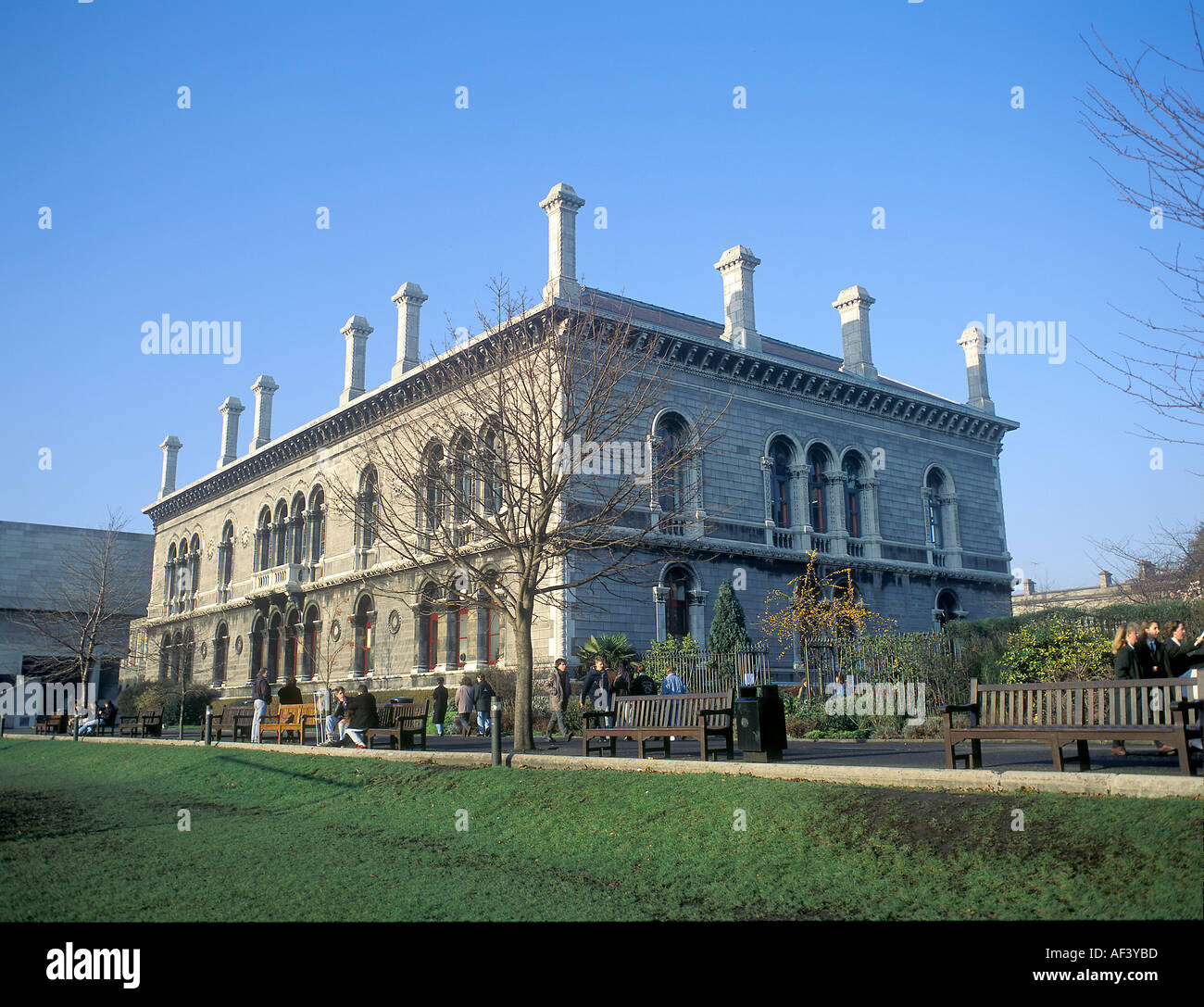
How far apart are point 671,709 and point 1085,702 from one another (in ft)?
18.3

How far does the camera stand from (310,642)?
1433 inches

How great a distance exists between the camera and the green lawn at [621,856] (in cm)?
→ 675

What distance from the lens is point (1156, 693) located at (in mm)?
8867

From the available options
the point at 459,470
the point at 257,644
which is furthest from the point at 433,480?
the point at 257,644

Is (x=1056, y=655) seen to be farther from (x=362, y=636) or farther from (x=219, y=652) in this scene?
(x=219, y=652)

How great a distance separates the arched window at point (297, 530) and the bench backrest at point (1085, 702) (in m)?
31.4

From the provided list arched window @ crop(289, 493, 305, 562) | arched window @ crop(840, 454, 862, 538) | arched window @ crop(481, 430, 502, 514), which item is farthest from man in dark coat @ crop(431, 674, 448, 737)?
arched window @ crop(840, 454, 862, 538)

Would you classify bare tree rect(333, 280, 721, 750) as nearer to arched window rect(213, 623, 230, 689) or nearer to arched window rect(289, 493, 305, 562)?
arched window rect(289, 493, 305, 562)

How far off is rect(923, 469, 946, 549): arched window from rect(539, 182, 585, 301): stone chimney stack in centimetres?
1569

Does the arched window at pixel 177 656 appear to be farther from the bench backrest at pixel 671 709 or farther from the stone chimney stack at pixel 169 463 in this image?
the bench backrest at pixel 671 709

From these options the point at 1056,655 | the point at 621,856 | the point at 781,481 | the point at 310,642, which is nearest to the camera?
the point at 621,856

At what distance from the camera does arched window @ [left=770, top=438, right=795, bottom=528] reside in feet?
100

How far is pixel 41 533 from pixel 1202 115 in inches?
2241
